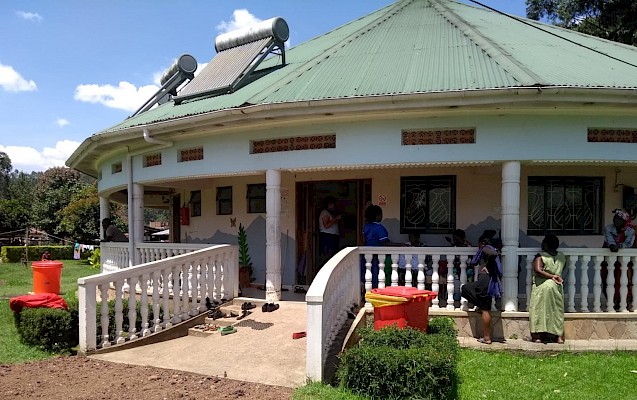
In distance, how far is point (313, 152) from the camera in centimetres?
808

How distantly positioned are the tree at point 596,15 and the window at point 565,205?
551 inches

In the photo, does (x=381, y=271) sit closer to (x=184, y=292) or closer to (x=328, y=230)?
(x=328, y=230)

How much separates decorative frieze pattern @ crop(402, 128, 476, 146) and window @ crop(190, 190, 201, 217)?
642 centimetres

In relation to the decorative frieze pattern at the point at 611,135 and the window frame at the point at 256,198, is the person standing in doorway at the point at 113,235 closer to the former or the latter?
the window frame at the point at 256,198

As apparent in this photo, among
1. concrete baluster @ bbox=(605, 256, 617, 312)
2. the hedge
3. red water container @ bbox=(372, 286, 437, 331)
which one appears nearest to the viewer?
red water container @ bbox=(372, 286, 437, 331)

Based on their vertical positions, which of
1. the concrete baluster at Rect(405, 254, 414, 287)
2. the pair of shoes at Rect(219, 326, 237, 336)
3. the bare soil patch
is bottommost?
the bare soil patch

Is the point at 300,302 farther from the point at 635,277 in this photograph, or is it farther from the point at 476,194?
the point at 635,277

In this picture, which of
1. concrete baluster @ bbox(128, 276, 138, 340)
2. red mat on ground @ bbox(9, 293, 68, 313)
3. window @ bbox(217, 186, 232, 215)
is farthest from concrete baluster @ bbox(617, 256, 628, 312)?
red mat on ground @ bbox(9, 293, 68, 313)

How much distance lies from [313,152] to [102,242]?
21.7 feet

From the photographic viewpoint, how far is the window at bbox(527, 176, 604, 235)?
9.26m

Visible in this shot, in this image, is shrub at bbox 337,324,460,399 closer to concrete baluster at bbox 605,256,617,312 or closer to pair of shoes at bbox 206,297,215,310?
concrete baluster at bbox 605,256,617,312

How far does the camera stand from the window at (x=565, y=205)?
9258 mm

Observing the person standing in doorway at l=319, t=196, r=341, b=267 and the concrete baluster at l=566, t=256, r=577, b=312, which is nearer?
the concrete baluster at l=566, t=256, r=577, b=312

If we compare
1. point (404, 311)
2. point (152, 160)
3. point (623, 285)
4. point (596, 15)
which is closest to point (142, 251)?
point (152, 160)
